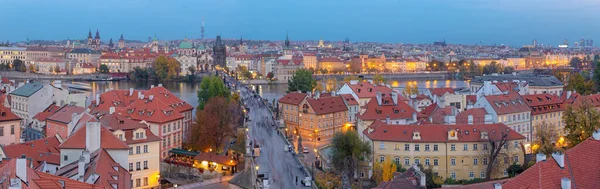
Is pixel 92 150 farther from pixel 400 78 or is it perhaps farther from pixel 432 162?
pixel 400 78

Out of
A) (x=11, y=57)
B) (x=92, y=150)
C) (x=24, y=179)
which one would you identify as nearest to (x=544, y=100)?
(x=92, y=150)

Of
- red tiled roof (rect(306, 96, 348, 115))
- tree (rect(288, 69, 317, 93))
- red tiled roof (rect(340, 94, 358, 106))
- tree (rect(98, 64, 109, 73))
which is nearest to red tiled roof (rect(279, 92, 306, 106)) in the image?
red tiled roof (rect(306, 96, 348, 115))

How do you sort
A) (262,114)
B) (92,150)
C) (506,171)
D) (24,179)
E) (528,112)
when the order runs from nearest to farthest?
1. (24,179)
2. (92,150)
3. (506,171)
4. (528,112)
5. (262,114)

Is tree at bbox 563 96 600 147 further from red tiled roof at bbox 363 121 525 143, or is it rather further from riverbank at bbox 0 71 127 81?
riverbank at bbox 0 71 127 81

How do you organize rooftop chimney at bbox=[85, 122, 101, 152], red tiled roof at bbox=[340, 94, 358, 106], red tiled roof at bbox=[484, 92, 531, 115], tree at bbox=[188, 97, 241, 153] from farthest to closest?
1. red tiled roof at bbox=[340, 94, 358, 106]
2. red tiled roof at bbox=[484, 92, 531, 115]
3. tree at bbox=[188, 97, 241, 153]
4. rooftop chimney at bbox=[85, 122, 101, 152]

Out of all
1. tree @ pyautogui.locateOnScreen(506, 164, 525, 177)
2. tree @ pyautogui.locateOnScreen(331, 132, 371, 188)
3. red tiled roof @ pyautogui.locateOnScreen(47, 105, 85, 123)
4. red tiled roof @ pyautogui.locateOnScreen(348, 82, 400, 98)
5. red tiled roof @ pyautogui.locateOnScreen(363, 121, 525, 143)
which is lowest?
tree @ pyautogui.locateOnScreen(506, 164, 525, 177)

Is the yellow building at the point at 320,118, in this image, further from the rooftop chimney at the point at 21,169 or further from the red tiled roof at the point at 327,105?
the rooftop chimney at the point at 21,169
